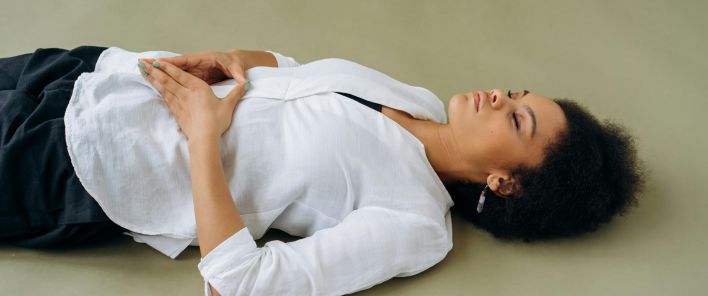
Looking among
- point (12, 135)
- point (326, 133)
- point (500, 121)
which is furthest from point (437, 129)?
point (12, 135)

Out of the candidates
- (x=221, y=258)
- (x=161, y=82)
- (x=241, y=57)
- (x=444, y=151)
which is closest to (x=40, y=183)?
(x=161, y=82)

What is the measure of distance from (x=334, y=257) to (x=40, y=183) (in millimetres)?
679

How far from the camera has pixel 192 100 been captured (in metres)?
1.51

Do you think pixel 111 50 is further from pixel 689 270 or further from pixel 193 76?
pixel 689 270

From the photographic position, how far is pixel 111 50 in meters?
1.73

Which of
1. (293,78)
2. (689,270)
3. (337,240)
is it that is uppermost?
(293,78)

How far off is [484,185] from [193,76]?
794mm

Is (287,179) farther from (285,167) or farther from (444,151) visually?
(444,151)

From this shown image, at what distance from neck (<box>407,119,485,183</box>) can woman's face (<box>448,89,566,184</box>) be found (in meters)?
0.02

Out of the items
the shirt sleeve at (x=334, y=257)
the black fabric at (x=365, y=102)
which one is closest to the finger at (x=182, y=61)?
the black fabric at (x=365, y=102)

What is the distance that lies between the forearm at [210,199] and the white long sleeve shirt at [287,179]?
0.09 ft

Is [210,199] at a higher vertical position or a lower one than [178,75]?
lower

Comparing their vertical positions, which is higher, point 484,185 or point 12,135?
point 12,135

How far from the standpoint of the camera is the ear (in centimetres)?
158
